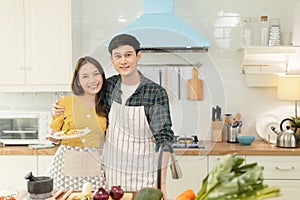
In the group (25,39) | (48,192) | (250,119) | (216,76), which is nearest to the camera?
(48,192)

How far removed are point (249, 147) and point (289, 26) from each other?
1.18m

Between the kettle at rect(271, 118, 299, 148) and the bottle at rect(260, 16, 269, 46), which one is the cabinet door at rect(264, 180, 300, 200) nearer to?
the kettle at rect(271, 118, 299, 148)

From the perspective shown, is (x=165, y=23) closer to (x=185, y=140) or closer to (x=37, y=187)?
(x=185, y=140)

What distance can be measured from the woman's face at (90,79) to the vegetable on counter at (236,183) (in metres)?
1.29

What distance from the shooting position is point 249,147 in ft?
13.0

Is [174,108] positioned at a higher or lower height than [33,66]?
lower

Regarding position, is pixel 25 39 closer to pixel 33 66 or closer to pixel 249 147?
pixel 33 66

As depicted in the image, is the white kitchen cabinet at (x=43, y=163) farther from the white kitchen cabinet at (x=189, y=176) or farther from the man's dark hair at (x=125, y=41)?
the man's dark hair at (x=125, y=41)

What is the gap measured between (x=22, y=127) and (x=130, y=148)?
1927 mm

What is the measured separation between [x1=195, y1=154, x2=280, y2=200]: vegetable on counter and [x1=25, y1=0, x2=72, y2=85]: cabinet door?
116 inches

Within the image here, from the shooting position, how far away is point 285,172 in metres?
3.83

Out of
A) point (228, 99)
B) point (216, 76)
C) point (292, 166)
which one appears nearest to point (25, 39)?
point (228, 99)

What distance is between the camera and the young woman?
8.13ft

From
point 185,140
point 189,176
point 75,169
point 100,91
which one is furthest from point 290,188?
point 100,91
